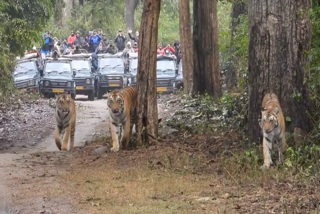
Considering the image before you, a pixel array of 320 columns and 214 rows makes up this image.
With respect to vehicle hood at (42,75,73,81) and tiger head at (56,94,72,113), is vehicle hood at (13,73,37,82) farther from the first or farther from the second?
tiger head at (56,94,72,113)

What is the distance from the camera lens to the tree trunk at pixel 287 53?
1143 cm

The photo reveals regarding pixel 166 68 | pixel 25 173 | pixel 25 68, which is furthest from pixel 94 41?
pixel 25 173

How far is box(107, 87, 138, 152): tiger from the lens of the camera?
46.8 ft

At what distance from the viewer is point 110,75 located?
126ft

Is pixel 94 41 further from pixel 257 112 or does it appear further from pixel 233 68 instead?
pixel 257 112

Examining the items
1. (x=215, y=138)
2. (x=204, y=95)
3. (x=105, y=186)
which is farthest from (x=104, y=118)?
(x=105, y=186)

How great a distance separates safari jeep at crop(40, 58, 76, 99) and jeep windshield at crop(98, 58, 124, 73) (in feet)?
7.31

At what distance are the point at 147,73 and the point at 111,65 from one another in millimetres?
25336

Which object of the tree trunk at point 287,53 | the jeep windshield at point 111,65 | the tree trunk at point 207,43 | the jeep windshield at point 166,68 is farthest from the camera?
the jeep windshield at point 111,65

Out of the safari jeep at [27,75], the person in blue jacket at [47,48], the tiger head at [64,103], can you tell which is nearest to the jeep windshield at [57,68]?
the safari jeep at [27,75]

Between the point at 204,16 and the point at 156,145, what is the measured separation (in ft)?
28.2

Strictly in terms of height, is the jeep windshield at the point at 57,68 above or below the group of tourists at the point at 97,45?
below

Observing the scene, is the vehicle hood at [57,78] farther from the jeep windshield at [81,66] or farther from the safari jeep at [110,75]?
the safari jeep at [110,75]

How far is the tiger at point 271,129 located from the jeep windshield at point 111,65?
91.9 feet
